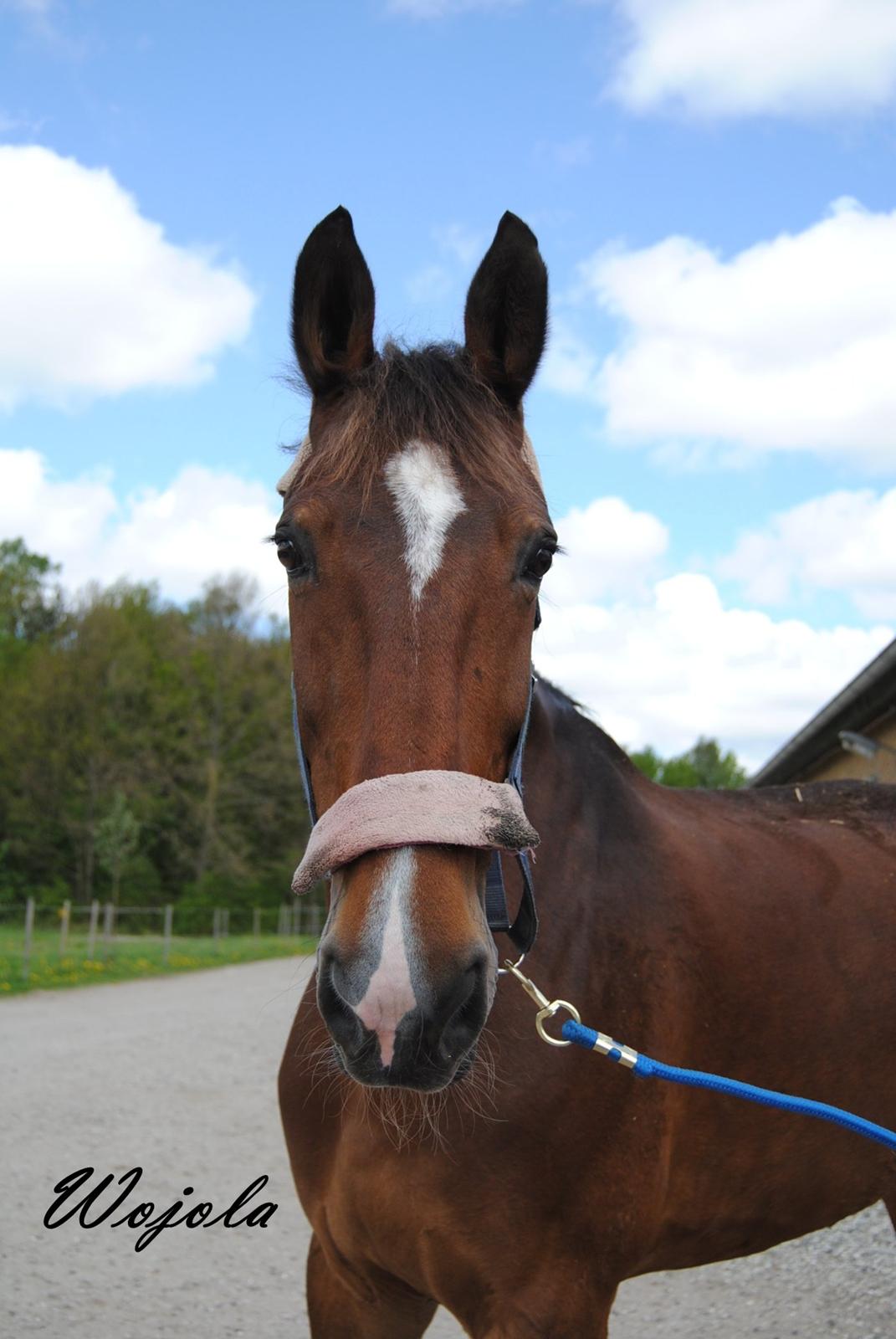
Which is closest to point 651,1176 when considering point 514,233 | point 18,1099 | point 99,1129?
point 514,233

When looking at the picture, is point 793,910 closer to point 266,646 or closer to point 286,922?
point 286,922

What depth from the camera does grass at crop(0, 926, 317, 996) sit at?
1825 centimetres

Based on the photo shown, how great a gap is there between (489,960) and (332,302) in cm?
158

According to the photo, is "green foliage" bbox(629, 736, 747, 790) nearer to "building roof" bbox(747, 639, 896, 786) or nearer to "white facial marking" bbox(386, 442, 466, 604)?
"building roof" bbox(747, 639, 896, 786)

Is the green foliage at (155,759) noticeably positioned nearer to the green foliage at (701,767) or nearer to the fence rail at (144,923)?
the fence rail at (144,923)

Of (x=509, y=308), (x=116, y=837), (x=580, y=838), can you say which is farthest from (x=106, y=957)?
(x=509, y=308)

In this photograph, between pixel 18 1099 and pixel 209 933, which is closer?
pixel 18 1099

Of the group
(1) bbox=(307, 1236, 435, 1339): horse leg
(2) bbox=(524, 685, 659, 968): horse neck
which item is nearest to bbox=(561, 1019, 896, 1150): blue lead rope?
(2) bbox=(524, 685, 659, 968): horse neck

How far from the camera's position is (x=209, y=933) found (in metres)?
33.4

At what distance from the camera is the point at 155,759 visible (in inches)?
1464

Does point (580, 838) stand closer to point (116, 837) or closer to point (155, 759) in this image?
point (116, 837)

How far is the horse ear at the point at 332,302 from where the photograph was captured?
251 cm

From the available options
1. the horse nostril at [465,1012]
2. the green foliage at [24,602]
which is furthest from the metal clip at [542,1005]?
the green foliage at [24,602]

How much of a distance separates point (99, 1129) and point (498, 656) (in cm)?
743
